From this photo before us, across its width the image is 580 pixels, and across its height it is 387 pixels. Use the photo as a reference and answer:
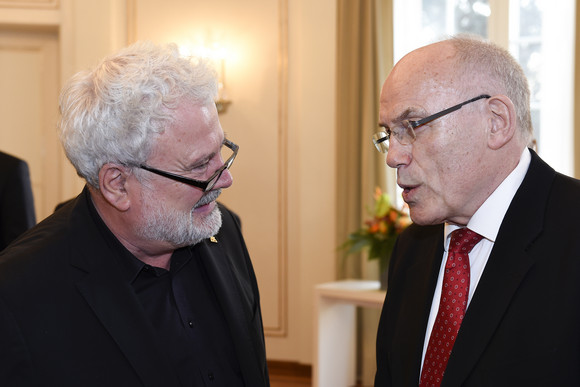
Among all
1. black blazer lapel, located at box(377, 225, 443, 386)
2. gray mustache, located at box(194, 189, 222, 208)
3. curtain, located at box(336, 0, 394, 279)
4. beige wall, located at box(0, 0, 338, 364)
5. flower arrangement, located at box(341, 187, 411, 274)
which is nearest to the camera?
black blazer lapel, located at box(377, 225, 443, 386)

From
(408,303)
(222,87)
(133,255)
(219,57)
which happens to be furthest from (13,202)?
(219,57)

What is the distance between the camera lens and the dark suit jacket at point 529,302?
1.58 metres

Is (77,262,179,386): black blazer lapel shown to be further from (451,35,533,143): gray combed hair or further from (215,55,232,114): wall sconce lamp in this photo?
(215,55,232,114): wall sconce lamp

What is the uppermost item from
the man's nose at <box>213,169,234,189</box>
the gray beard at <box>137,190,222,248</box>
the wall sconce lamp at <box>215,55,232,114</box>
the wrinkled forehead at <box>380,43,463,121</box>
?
the wall sconce lamp at <box>215,55,232,114</box>

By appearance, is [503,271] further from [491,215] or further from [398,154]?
[398,154]

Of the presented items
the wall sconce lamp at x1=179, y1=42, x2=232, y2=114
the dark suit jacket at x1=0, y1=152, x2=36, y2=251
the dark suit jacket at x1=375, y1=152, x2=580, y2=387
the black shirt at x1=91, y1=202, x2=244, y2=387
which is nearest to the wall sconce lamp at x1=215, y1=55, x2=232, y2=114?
the wall sconce lamp at x1=179, y1=42, x2=232, y2=114

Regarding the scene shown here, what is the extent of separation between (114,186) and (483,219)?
1044 millimetres

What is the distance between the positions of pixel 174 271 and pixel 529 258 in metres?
1.04

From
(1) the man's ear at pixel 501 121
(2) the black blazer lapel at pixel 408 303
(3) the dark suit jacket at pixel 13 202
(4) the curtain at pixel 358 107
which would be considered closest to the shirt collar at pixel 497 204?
(1) the man's ear at pixel 501 121

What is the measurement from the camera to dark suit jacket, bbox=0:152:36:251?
3.50 m

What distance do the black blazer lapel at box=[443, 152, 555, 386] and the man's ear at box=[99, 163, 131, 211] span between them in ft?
3.31

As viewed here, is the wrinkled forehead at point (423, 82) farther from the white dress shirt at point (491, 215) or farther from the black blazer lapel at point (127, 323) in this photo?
the black blazer lapel at point (127, 323)

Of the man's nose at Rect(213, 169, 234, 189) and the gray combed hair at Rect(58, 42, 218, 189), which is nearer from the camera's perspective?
the gray combed hair at Rect(58, 42, 218, 189)

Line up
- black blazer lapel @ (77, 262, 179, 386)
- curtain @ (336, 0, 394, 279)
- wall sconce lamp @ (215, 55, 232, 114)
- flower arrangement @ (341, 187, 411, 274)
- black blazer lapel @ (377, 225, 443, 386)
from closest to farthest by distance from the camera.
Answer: black blazer lapel @ (77, 262, 179, 386) → black blazer lapel @ (377, 225, 443, 386) → flower arrangement @ (341, 187, 411, 274) → curtain @ (336, 0, 394, 279) → wall sconce lamp @ (215, 55, 232, 114)
